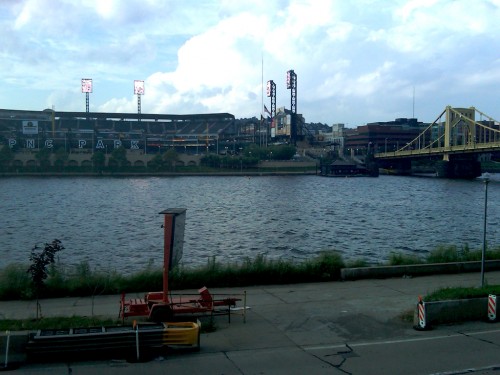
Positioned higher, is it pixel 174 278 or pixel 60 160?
pixel 60 160

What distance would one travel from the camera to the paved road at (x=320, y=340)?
32.6ft

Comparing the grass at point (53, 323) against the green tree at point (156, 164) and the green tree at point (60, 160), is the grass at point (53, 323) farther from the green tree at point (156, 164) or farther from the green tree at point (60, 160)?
the green tree at point (156, 164)

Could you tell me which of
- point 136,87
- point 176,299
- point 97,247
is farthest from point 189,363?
point 136,87

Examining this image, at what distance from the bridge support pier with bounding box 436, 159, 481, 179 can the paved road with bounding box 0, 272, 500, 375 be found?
121776 mm

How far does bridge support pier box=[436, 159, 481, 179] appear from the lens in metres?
130

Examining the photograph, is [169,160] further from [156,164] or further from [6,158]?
[6,158]

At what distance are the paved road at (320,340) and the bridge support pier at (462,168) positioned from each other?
122 m

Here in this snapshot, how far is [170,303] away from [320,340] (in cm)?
342

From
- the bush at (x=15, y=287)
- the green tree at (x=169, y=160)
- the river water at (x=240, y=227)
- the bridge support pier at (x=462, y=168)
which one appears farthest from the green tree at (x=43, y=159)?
the bush at (x=15, y=287)

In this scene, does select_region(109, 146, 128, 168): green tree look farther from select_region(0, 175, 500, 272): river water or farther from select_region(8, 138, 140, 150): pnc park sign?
select_region(0, 175, 500, 272): river water

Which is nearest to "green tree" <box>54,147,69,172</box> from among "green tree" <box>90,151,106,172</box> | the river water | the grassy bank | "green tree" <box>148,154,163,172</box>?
"green tree" <box>90,151,106,172</box>

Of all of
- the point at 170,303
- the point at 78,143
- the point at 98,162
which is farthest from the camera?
the point at 78,143

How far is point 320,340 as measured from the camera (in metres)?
11.9

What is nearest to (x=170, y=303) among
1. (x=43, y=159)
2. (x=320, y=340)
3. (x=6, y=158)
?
(x=320, y=340)
